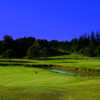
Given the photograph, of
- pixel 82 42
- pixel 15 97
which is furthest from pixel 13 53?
pixel 15 97

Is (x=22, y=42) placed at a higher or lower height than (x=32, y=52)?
higher

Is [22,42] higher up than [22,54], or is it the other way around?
[22,42]

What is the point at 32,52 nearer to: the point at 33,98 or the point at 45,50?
the point at 45,50

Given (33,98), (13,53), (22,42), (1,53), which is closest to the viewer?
(33,98)

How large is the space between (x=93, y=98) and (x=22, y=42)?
5211 inches

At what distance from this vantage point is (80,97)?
47.0 feet

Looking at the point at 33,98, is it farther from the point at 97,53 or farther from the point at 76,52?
the point at 76,52

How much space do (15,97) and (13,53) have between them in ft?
344

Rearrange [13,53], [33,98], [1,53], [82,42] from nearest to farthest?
1. [33,98]
2. [13,53]
3. [1,53]
4. [82,42]

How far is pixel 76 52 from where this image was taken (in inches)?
5782

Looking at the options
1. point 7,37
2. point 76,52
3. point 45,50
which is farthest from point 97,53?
point 7,37

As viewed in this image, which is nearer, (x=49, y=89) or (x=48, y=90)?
(x=48, y=90)

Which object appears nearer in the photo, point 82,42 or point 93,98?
point 93,98

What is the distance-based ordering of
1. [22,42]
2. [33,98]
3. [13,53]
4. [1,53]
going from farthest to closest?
[22,42] < [1,53] < [13,53] < [33,98]
